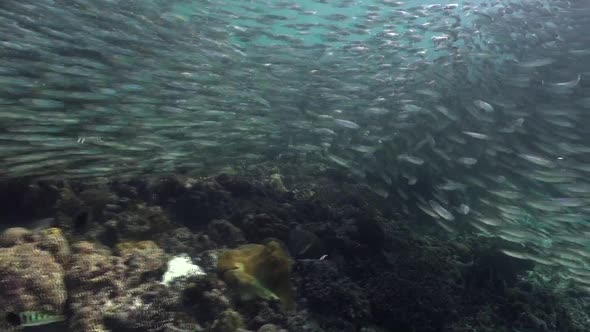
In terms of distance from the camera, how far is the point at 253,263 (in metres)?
6.69

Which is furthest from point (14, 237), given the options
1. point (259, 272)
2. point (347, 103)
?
point (347, 103)

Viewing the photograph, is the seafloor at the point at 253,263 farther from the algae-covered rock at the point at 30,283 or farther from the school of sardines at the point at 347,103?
the school of sardines at the point at 347,103

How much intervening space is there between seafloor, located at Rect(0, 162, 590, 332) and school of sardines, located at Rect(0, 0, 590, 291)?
2.59 ft

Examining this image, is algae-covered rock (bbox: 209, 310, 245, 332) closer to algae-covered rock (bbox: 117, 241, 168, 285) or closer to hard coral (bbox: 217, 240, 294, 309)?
hard coral (bbox: 217, 240, 294, 309)

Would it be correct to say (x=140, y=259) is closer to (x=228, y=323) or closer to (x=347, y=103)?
(x=228, y=323)

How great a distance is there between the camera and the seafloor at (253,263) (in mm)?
5758

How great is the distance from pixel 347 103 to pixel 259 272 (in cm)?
769

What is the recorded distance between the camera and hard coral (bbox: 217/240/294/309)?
20.9ft

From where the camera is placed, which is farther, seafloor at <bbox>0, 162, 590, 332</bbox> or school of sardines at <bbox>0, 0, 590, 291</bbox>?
school of sardines at <bbox>0, 0, 590, 291</bbox>

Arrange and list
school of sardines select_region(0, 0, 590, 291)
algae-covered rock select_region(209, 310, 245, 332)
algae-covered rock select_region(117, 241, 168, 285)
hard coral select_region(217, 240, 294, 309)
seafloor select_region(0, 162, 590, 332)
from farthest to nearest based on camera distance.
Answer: school of sardines select_region(0, 0, 590, 291) < hard coral select_region(217, 240, 294, 309) < algae-covered rock select_region(117, 241, 168, 285) < seafloor select_region(0, 162, 590, 332) < algae-covered rock select_region(209, 310, 245, 332)

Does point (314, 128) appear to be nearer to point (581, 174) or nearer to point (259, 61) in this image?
point (259, 61)

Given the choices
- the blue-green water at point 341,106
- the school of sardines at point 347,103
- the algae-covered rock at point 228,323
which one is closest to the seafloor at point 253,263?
the algae-covered rock at point 228,323

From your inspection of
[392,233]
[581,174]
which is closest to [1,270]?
[392,233]

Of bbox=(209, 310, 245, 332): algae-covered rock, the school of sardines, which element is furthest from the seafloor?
the school of sardines
